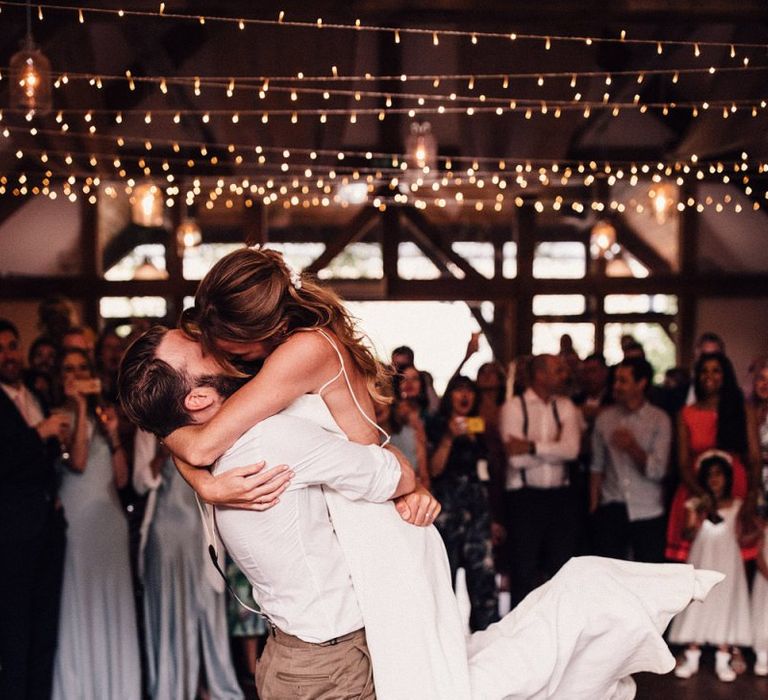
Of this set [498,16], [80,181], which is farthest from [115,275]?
[498,16]

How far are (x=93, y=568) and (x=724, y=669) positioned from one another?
280 cm

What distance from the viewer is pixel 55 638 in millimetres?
4070

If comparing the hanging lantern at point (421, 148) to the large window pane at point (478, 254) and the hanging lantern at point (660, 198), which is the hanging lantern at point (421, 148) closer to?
the hanging lantern at point (660, 198)

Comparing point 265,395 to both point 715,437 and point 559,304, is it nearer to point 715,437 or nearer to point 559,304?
point 715,437

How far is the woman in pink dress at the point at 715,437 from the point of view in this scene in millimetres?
5227

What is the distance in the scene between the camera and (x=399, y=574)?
1948 mm

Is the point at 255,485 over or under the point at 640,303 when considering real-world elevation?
under

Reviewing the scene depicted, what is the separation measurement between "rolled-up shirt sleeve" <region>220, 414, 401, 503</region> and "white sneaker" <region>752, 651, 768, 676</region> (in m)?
3.77

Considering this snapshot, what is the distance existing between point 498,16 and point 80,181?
535cm

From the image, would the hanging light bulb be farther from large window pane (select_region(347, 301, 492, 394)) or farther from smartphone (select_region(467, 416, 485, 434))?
large window pane (select_region(347, 301, 492, 394))

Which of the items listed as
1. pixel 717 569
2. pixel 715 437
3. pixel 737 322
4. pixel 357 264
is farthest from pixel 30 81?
pixel 737 322

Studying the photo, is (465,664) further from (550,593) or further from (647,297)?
(647,297)

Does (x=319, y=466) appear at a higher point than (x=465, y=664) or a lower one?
higher

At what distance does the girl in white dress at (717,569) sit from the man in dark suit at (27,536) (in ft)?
9.06
